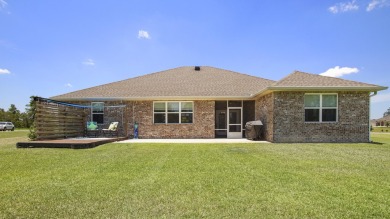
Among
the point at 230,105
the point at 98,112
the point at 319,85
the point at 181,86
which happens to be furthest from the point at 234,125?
the point at 98,112

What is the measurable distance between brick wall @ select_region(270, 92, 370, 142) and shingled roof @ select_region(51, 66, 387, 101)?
1.99 feet

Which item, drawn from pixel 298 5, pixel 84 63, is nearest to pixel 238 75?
pixel 298 5

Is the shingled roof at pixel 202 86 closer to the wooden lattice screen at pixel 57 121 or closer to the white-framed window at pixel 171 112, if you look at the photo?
the white-framed window at pixel 171 112

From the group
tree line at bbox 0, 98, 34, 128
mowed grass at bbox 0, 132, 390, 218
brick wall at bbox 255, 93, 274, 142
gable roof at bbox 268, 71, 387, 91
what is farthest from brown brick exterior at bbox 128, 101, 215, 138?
tree line at bbox 0, 98, 34, 128

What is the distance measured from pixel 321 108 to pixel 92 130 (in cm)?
1380

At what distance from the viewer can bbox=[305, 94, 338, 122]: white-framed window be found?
14375 millimetres

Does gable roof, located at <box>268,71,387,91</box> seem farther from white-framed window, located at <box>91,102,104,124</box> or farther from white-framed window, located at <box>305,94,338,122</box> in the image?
white-framed window, located at <box>91,102,104,124</box>

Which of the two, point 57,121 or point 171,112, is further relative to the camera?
point 171,112

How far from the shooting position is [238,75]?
22484 millimetres

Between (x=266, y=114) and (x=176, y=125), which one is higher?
(x=266, y=114)

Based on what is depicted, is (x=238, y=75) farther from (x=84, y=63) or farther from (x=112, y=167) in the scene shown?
(x=112, y=167)

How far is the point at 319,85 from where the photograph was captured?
14.1m

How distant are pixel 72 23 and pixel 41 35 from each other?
1893mm

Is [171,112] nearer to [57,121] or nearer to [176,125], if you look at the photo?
[176,125]
